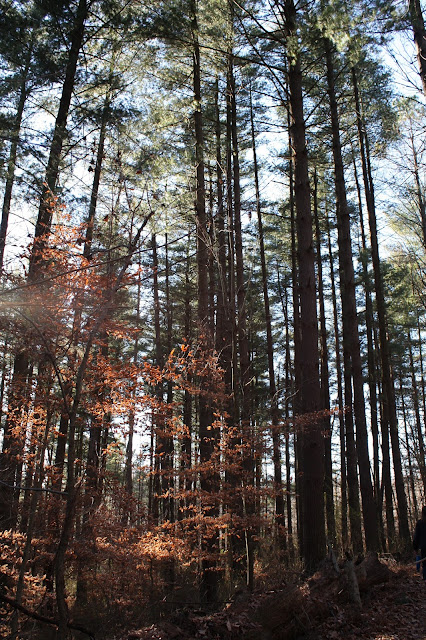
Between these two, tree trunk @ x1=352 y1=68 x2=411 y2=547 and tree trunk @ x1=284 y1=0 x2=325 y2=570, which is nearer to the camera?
tree trunk @ x1=284 y1=0 x2=325 y2=570

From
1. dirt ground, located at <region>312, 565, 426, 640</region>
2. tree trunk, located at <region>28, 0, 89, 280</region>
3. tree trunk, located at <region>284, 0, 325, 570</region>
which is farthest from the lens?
tree trunk, located at <region>28, 0, 89, 280</region>

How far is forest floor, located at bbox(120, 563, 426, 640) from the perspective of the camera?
507 centimetres

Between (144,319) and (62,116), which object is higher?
(62,116)

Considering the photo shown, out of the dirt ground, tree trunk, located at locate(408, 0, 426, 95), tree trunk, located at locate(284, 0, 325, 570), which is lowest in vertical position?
the dirt ground

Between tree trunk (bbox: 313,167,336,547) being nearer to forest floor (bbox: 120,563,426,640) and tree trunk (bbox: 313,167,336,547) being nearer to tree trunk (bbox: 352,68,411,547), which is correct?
tree trunk (bbox: 352,68,411,547)

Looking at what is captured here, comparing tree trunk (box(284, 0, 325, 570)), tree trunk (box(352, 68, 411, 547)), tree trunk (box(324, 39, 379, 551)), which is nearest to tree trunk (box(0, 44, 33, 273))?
tree trunk (box(284, 0, 325, 570))

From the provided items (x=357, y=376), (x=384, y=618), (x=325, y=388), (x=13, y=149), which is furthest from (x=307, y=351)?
(x=325, y=388)

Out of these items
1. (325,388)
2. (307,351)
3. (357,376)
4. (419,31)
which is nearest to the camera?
(419,31)

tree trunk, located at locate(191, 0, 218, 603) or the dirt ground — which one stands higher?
tree trunk, located at locate(191, 0, 218, 603)

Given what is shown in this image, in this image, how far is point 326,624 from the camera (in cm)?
557

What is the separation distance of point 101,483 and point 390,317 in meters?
16.1

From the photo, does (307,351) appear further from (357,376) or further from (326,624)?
(357,376)

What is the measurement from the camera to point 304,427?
24.3 feet

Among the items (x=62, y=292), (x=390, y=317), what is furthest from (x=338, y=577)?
(x=390, y=317)
